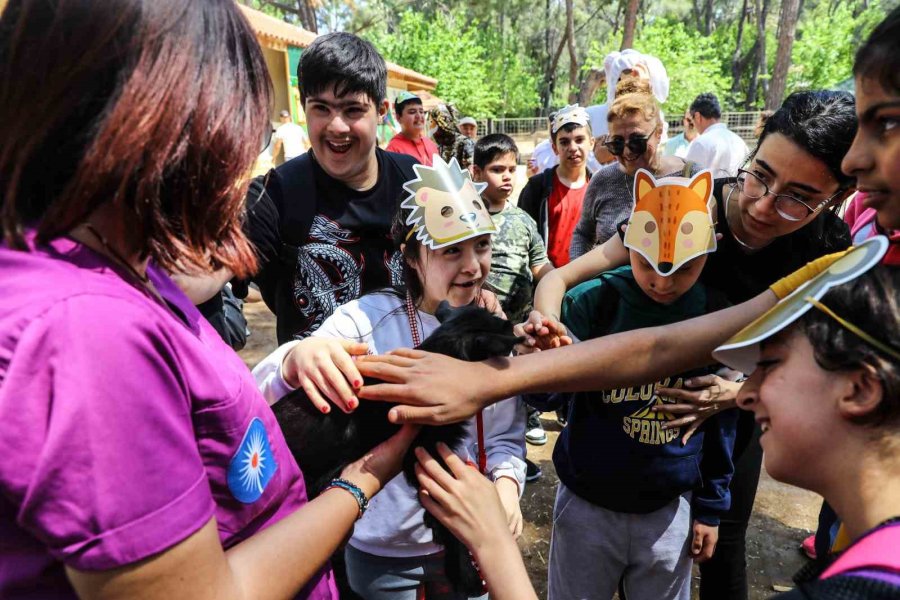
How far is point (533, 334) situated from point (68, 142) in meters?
1.30

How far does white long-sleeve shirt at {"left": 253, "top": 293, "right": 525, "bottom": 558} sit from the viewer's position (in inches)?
72.3

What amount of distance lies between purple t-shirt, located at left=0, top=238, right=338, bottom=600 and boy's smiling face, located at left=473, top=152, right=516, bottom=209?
3700 millimetres

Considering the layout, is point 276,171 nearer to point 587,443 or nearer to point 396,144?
point 587,443

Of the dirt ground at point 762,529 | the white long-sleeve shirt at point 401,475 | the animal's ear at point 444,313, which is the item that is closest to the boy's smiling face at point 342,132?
the white long-sleeve shirt at point 401,475

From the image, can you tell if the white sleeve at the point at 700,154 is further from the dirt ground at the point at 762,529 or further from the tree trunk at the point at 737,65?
the tree trunk at the point at 737,65

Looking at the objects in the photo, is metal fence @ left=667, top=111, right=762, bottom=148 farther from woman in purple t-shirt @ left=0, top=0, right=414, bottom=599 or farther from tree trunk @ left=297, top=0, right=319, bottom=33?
woman in purple t-shirt @ left=0, top=0, right=414, bottom=599

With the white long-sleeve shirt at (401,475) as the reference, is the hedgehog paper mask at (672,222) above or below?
above

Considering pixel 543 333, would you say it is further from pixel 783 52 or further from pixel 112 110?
pixel 783 52

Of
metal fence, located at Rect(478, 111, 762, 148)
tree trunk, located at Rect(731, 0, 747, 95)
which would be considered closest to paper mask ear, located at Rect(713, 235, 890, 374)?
metal fence, located at Rect(478, 111, 762, 148)

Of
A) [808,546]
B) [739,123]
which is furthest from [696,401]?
[739,123]

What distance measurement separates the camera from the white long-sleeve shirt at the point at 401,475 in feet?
6.02

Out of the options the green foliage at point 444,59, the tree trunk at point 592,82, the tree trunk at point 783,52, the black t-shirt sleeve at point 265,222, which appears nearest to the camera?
the black t-shirt sleeve at point 265,222

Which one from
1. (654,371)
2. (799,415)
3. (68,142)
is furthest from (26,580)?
(654,371)

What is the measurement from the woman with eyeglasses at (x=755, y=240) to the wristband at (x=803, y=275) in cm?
59
